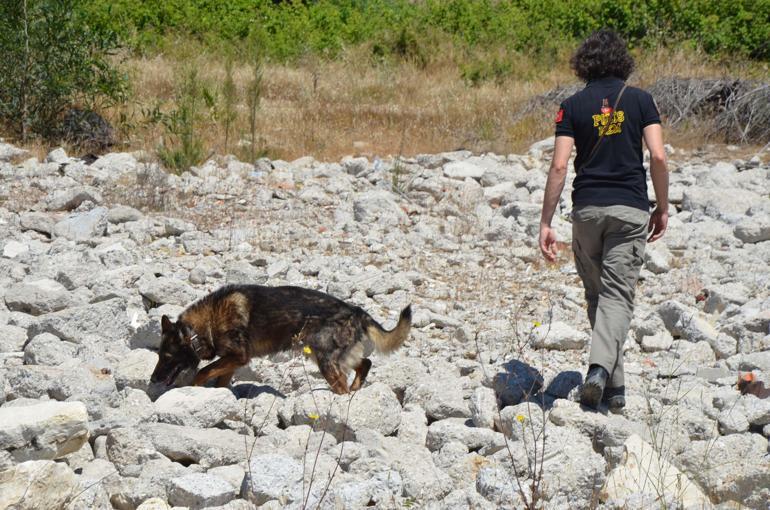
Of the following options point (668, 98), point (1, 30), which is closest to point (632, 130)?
point (1, 30)

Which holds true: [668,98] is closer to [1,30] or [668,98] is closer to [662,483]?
[1,30]

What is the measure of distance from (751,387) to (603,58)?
2.14m

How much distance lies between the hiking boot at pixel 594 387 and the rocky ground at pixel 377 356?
9 centimetres

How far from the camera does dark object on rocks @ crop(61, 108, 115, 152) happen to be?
13.5 meters

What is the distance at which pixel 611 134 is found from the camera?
5.06 m

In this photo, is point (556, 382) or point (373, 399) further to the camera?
point (556, 382)

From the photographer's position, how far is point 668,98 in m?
16.2

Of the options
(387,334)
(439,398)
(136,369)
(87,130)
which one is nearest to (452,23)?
(87,130)

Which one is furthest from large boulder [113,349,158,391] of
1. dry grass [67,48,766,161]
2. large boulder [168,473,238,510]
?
dry grass [67,48,766,161]

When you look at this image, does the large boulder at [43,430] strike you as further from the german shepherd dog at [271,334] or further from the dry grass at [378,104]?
the dry grass at [378,104]

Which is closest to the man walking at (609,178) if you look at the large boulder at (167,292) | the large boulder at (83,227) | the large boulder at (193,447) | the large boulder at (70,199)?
the large boulder at (193,447)

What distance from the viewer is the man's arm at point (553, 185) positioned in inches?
200

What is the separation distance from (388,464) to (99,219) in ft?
19.9

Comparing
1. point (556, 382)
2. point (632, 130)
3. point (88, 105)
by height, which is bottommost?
point (88, 105)
